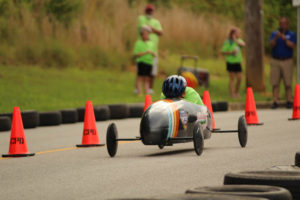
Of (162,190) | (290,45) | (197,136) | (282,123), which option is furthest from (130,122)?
(162,190)

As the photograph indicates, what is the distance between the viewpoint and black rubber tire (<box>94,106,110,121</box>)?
1927 centimetres

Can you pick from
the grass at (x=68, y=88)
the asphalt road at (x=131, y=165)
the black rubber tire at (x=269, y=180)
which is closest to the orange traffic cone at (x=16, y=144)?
the asphalt road at (x=131, y=165)

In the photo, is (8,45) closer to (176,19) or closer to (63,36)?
(63,36)

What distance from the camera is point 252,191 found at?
21.8 ft

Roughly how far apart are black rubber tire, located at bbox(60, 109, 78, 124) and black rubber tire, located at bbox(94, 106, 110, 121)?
65cm

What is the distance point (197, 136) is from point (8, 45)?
57.3 ft

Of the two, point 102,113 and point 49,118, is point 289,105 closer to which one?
point 102,113

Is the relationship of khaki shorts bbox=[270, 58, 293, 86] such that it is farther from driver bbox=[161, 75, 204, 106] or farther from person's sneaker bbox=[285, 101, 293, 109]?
driver bbox=[161, 75, 204, 106]

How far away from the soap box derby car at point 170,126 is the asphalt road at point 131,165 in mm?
242

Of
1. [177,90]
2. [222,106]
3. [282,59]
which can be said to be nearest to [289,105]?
[282,59]

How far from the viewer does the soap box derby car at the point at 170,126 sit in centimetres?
1109

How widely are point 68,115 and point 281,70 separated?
6075 mm

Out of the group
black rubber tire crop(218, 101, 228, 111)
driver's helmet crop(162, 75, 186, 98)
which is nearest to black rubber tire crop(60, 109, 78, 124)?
black rubber tire crop(218, 101, 228, 111)

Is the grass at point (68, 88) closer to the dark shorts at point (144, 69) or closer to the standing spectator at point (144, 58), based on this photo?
the standing spectator at point (144, 58)
